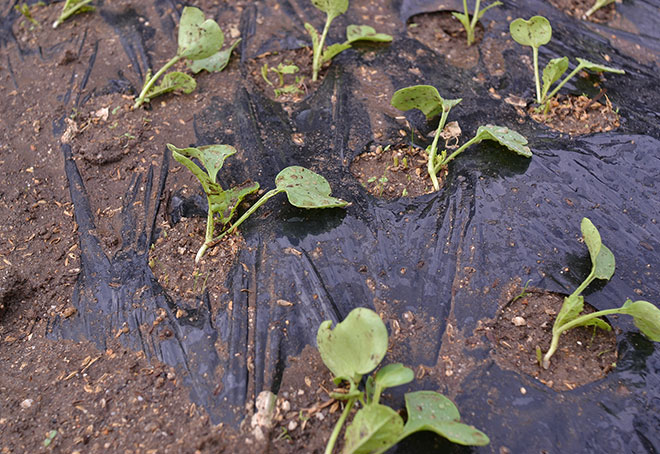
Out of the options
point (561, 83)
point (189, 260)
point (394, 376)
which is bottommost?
point (189, 260)

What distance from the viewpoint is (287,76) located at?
2.59 metres

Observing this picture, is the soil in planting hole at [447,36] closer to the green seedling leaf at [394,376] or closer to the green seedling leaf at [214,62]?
the green seedling leaf at [214,62]

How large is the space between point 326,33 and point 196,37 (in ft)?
2.02

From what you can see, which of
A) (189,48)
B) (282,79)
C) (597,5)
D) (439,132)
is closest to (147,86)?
(189,48)

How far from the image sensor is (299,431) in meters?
1.46

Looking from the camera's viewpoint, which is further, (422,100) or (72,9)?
(72,9)

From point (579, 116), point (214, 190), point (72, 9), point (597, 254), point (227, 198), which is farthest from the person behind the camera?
point (72, 9)

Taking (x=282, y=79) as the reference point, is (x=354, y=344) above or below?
below

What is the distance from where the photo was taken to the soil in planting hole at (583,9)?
2.93 metres

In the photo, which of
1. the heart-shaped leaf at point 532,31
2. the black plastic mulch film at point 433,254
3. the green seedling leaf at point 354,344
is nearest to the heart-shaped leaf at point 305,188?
the black plastic mulch film at point 433,254

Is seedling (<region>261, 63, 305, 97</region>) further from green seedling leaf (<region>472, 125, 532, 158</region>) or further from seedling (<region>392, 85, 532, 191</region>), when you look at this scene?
green seedling leaf (<region>472, 125, 532, 158</region>)

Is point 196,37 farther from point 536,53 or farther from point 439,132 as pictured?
point 536,53

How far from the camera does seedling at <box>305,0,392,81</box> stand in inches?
95.8

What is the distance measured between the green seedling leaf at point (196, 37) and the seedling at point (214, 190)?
716 millimetres
